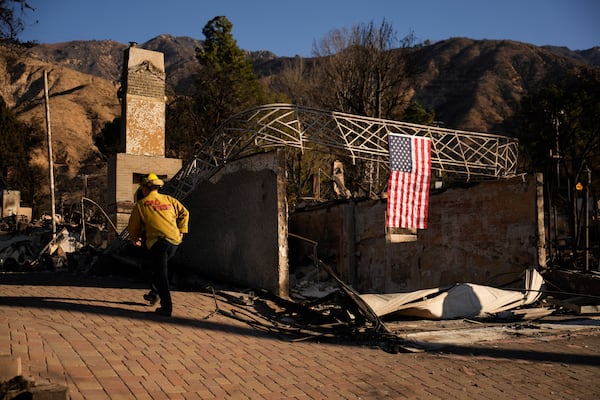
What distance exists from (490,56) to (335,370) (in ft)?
383

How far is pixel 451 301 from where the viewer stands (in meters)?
8.68

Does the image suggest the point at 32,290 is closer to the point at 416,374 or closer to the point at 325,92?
the point at 416,374

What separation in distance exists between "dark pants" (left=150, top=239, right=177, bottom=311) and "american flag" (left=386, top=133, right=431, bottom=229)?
6148 millimetres

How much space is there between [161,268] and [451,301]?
14.4ft

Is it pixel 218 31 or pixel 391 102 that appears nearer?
pixel 391 102

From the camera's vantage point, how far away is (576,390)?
5.29 metres

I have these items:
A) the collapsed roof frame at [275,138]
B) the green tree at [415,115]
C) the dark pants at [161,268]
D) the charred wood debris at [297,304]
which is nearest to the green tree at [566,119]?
the green tree at [415,115]

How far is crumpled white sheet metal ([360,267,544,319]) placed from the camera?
806 cm

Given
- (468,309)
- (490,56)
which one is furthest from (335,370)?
(490,56)

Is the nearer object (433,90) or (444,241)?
(444,241)

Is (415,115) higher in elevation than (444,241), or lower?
higher

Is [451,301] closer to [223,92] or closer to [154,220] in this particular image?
[154,220]

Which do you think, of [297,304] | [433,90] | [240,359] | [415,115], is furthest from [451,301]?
[433,90]

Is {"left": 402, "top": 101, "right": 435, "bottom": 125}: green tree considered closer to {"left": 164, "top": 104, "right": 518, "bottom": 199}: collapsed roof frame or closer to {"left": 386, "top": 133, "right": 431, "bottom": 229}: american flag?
{"left": 164, "top": 104, "right": 518, "bottom": 199}: collapsed roof frame
